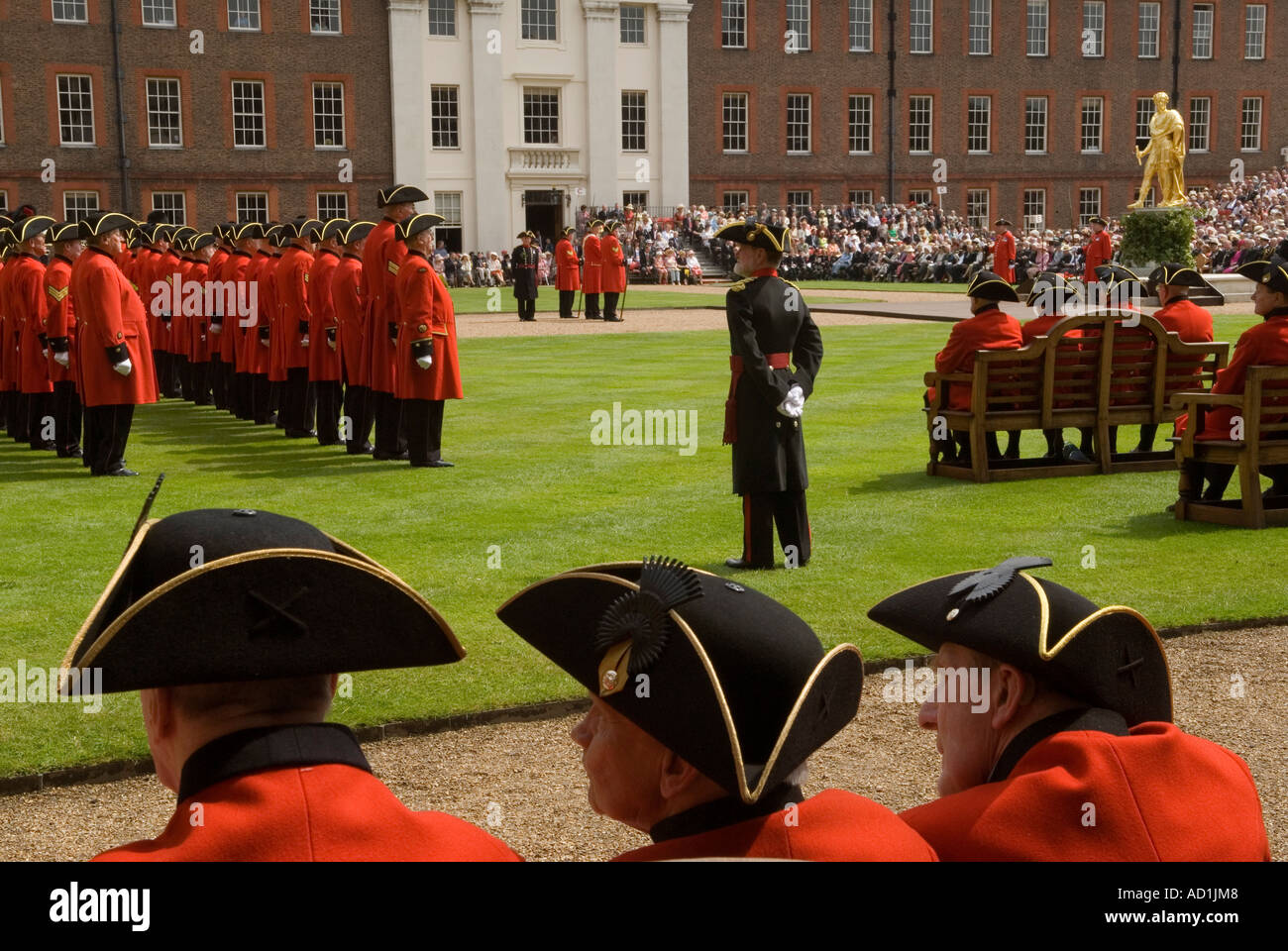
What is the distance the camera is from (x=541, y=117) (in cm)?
4906

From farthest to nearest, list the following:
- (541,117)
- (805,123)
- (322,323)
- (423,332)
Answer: (805,123), (541,117), (322,323), (423,332)

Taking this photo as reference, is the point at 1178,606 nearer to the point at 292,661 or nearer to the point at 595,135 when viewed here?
the point at 292,661

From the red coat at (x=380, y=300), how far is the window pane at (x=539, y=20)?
3645 cm

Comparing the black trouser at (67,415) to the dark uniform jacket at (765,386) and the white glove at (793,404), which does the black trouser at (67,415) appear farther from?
the white glove at (793,404)

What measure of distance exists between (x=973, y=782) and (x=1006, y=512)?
25.2ft

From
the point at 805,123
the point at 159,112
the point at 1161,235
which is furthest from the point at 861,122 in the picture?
the point at 159,112

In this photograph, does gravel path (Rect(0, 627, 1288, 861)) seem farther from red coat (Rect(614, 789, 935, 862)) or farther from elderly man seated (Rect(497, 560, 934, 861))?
red coat (Rect(614, 789, 935, 862))

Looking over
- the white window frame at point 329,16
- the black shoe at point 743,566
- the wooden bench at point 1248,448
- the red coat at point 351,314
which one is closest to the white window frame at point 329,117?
the white window frame at point 329,16

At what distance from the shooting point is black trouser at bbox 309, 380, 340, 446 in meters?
14.7

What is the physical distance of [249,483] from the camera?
1214cm

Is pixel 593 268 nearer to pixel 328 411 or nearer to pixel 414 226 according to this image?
pixel 328 411

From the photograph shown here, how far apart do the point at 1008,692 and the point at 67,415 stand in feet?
42.2

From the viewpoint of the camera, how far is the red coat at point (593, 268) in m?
29.9

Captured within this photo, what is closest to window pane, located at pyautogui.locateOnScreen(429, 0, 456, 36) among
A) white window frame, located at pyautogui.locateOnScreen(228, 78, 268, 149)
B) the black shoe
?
white window frame, located at pyautogui.locateOnScreen(228, 78, 268, 149)
